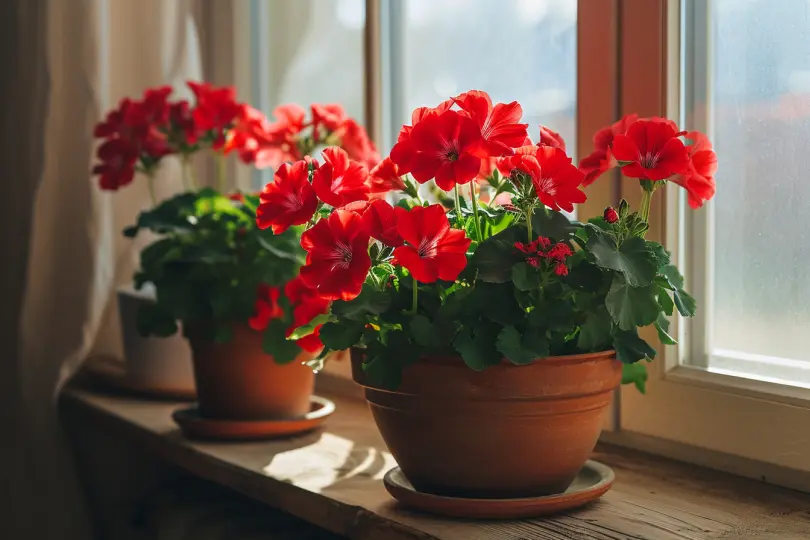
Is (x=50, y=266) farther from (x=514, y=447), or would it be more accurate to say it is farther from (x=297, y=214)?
(x=514, y=447)

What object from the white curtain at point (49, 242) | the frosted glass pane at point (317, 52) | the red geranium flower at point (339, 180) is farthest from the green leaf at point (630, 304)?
the white curtain at point (49, 242)

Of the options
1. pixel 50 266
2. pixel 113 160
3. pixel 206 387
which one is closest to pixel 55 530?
pixel 50 266

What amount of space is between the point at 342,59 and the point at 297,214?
91cm

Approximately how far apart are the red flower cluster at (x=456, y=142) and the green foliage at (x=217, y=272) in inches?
18.1

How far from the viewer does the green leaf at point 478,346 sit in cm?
79

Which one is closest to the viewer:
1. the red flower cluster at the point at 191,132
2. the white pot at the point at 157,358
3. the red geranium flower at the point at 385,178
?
the red geranium flower at the point at 385,178

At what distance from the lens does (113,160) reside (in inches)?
55.2

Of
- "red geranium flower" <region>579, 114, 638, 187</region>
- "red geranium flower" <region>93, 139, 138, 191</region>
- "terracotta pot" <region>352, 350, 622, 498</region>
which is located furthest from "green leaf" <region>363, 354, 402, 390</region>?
"red geranium flower" <region>93, 139, 138, 191</region>

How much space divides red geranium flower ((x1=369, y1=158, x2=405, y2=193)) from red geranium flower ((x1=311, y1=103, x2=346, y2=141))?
15.5 inches

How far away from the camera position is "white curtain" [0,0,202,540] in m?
1.64

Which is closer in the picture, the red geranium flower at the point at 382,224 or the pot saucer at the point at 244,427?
the red geranium flower at the point at 382,224

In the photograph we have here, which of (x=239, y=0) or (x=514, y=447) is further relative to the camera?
(x=239, y=0)

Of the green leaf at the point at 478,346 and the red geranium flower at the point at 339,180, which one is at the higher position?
the red geranium flower at the point at 339,180

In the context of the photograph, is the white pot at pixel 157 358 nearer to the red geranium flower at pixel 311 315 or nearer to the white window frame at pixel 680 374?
the red geranium flower at pixel 311 315
